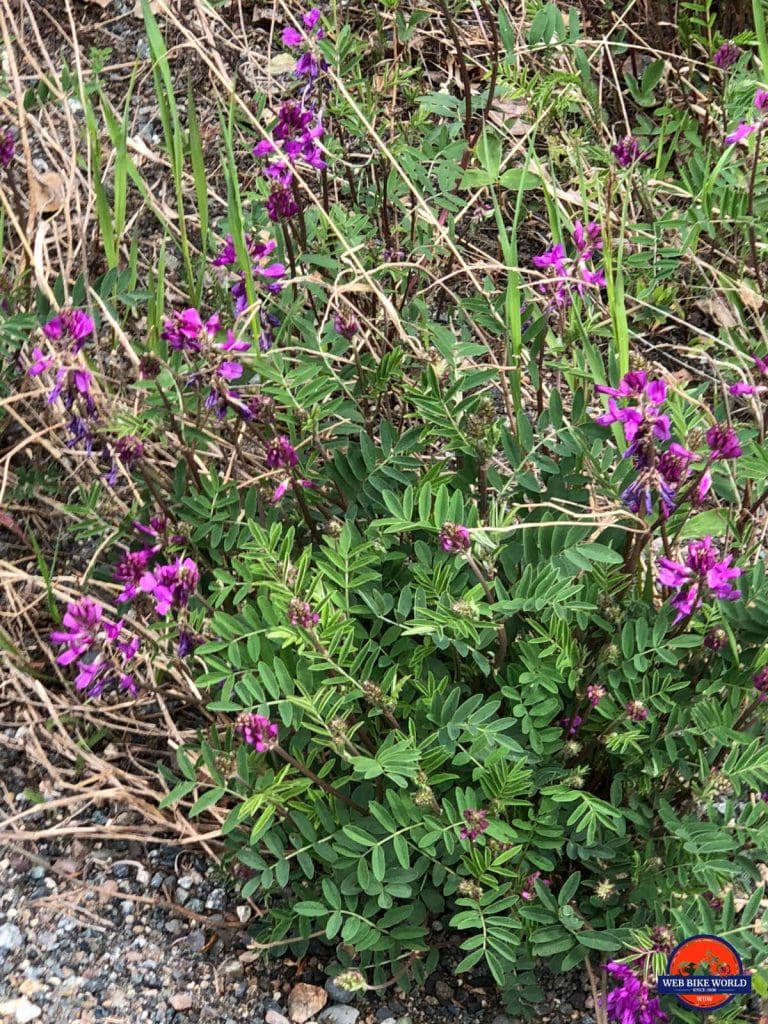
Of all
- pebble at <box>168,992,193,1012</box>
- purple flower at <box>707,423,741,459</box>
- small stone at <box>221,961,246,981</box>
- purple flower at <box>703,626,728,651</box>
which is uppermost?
purple flower at <box>707,423,741,459</box>

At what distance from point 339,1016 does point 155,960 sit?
0.32 m

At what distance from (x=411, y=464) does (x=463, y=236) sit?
3.59ft

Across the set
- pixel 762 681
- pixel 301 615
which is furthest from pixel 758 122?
pixel 301 615

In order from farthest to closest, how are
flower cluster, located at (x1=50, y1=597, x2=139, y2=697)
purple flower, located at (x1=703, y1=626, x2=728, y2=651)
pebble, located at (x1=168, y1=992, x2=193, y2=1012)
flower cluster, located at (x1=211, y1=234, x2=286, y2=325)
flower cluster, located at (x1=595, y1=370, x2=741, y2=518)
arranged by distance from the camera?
flower cluster, located at (x1=211, y1=234, x2=286, y2=325), pebble, located at (x1=168, y1=992, x2=193, y2=1012), purple flower, located at (x1=703, y1=626, x2=728, y2=651), flower cluster, located at (x1=50, y1=597, x2=139, y2=697), flower cluster, located at (x1=595, y1=370, x2=741, y2=518)

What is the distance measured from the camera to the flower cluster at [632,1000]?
1573 millimetres

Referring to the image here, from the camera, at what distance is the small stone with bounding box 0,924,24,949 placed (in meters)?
1.83

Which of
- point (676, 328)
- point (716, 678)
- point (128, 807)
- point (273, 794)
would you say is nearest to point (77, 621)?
point (273, 794)

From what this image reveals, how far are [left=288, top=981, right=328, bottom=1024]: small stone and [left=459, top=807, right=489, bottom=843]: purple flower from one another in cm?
44

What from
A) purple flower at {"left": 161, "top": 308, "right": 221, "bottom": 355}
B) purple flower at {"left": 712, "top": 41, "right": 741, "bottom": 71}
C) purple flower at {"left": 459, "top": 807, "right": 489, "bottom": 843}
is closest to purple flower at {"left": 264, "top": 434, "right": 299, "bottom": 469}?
purple flower at {"left": 161, "top": 308, "right": 221, "bottom": 355}

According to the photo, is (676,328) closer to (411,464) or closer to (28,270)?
(411,464)

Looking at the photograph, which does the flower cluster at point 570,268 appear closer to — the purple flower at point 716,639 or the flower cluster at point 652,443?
the flower cluster at point 652,443

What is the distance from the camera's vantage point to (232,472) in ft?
7.00

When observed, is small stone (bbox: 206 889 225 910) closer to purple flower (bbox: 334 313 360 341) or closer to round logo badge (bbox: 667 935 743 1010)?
round logo badge (bbox: 667 935 743 1010)

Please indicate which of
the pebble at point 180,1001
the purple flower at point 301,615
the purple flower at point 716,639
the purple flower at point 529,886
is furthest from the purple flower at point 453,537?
the pebble at point 180,1001
